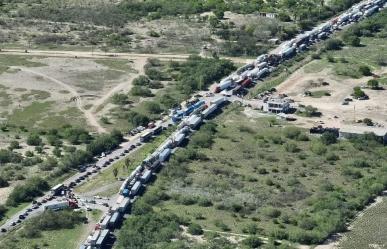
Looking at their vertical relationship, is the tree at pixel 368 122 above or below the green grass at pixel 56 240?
above

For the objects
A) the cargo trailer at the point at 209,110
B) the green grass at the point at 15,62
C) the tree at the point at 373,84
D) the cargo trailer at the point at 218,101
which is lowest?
the cargo trailer at the point at 209,110

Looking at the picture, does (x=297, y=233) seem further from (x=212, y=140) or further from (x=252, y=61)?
(x=252, y=61)

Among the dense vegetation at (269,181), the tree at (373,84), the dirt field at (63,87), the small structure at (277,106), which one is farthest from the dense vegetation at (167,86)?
the tree at (373,84)

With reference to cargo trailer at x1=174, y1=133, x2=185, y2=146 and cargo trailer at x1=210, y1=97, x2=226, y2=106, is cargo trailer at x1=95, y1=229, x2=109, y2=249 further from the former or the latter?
cargo trailer at x1=210, y1=97, x2=226, y2=106

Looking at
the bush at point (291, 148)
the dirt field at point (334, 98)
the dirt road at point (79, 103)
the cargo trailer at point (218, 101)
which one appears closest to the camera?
the bush at point (291, 148)

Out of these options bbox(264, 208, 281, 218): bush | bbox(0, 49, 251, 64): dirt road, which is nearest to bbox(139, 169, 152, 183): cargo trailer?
bbox(264, 208, 281, 218): bush

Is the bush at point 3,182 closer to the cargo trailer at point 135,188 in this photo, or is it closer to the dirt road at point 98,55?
the cargo trailer at point 135,188
